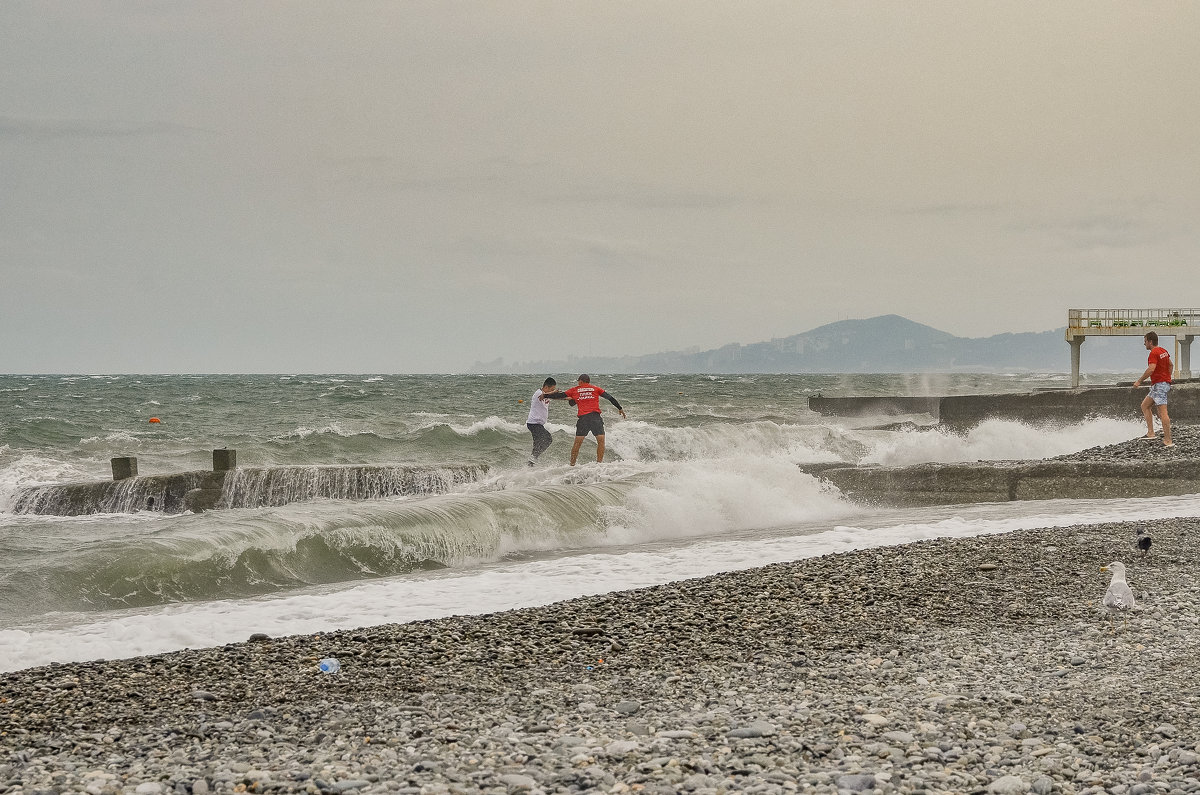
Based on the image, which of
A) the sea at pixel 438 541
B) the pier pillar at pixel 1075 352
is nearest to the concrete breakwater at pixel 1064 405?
the sea at pixel 438 541

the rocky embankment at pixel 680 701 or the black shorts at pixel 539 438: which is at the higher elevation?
the black shorts at pixel 539 438

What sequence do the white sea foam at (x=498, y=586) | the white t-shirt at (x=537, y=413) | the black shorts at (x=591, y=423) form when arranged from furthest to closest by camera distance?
the white t-shirt at (x=537, y=413) < the black shorts at (x=591, y=423) < the white sea foam at (x=498, y=586)

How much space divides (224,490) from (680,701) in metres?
12.5

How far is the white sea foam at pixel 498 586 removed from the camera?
783 centimetres

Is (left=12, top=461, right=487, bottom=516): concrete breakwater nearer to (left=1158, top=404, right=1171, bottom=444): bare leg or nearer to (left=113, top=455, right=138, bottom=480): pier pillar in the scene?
(left=113, top=455, right=138, bottom=480): pier pillar

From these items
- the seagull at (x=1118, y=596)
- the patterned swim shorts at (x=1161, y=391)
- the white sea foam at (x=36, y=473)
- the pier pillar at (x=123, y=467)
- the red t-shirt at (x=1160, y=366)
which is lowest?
the white sea foam at (x=36, y=473)

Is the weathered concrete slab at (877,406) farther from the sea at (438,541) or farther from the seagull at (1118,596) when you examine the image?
the seagull at (1118,596)

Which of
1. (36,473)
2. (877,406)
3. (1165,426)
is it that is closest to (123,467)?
(36,473)

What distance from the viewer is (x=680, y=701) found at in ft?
17.4

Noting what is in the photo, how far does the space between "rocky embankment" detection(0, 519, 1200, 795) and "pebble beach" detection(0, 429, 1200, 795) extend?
2 centimetres

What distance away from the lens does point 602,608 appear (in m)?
7.50

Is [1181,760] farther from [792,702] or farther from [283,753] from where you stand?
[283,753]

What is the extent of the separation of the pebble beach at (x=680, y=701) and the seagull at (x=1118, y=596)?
0.12 meters

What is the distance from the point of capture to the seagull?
22.5 feet
